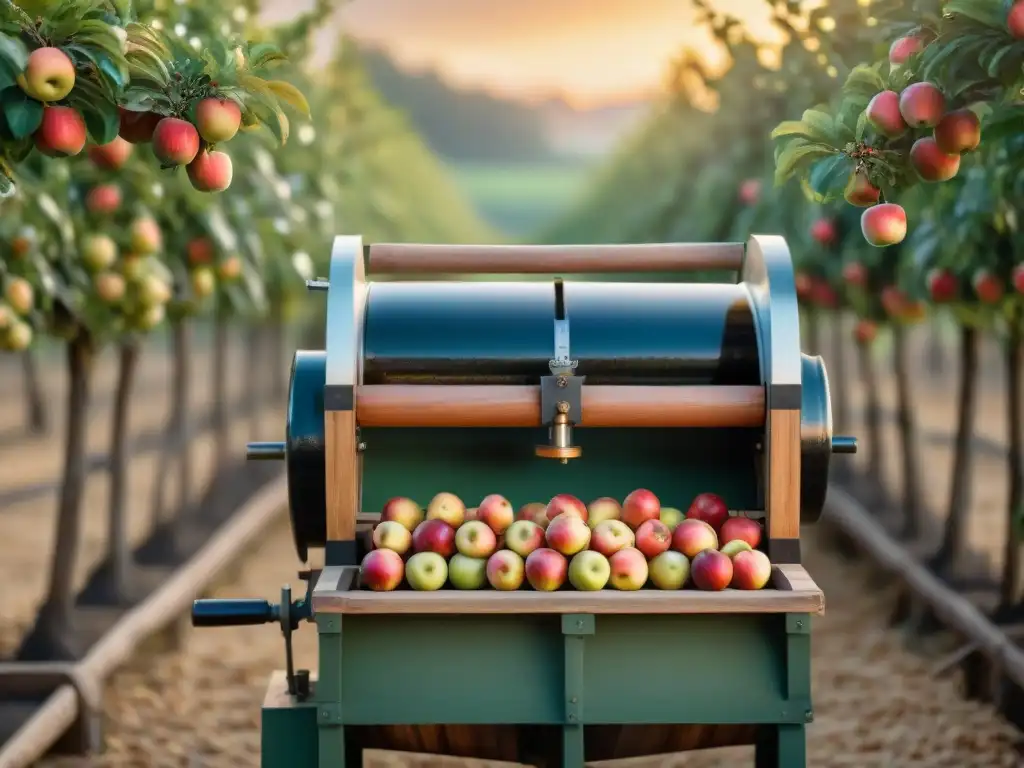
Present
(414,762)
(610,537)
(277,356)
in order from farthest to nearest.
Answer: (277,356) < (414,762) < (610,537)

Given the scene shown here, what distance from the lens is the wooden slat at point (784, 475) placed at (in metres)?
3.85

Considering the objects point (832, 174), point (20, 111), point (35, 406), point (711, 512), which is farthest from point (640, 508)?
point (35, 406)

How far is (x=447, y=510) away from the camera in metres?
3.96

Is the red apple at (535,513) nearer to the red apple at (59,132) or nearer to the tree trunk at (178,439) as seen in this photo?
the red apple at (59,132)

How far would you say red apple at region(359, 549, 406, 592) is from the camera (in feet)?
12.1

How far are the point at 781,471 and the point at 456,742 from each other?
112 centimetres

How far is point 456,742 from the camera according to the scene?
3.96 meters

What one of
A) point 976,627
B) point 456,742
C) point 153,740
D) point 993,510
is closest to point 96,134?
point 456,742

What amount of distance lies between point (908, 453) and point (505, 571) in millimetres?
6303

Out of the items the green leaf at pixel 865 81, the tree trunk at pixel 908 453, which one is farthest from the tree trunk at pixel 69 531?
the tree trunk at pixel 908 453

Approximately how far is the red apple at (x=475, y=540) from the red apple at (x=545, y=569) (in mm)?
144

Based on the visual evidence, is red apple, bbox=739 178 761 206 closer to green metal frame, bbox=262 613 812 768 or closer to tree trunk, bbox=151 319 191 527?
tree trunk, bbox=151 319 191 527

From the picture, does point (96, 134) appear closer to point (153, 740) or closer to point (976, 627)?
point (153, 740)

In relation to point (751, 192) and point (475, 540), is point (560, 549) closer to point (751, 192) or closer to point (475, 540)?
point (475, 540)
